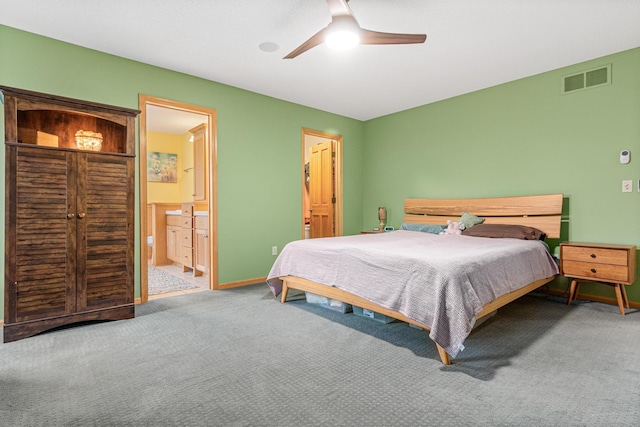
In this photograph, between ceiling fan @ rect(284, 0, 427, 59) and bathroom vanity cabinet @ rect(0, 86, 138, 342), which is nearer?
ceiling fan @ rect(284, 0, 427, 59)

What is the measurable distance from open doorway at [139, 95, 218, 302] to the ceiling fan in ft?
6.73

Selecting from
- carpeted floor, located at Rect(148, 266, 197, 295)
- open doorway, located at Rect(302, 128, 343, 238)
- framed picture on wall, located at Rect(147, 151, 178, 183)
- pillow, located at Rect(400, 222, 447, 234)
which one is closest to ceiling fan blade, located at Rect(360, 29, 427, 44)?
pillow, located at Rect(400, 222, 447, 234)

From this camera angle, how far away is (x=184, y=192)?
689 cm

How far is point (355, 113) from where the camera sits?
5.51 meters

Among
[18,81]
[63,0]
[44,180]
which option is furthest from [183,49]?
[44,180]

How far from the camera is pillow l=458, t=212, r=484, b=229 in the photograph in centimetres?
410

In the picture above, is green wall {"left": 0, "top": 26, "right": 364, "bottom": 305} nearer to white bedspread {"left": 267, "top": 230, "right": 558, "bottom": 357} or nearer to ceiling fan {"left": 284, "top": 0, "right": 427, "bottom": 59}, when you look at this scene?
white bedspread {"left": 267, "top": 230, "right": 558, "bottom": 357}

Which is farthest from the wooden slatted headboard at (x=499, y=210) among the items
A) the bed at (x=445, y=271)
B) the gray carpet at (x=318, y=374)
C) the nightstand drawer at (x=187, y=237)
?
the nightstand drawer at (x=187, y=237)

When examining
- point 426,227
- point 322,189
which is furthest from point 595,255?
point 322,189

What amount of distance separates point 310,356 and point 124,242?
1939 mm

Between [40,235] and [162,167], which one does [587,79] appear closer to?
[40,235]

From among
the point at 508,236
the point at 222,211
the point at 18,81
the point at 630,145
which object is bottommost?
the point at 508,236

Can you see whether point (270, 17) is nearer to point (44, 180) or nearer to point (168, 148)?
point (44, 180)

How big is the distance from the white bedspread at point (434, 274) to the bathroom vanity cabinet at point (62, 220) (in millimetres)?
1550
